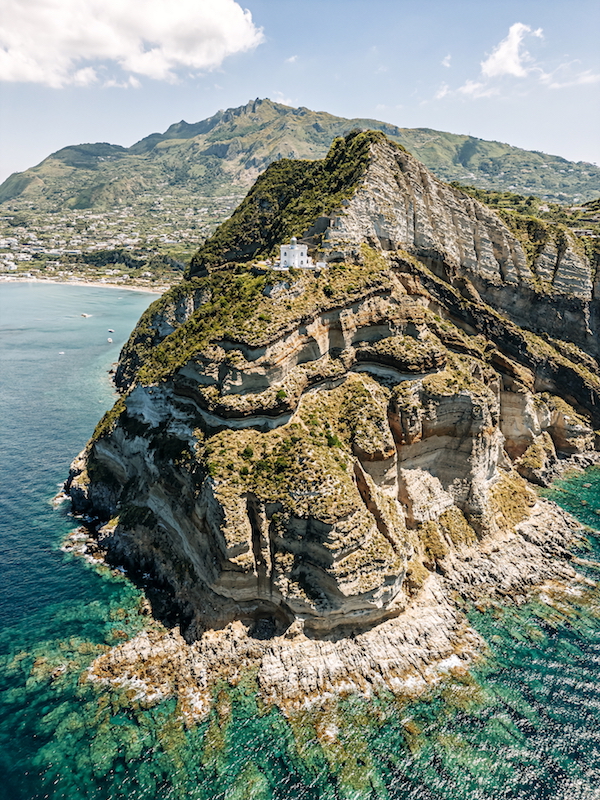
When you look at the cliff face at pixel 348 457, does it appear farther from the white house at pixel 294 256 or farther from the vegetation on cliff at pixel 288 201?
the white house at pixel 294 256

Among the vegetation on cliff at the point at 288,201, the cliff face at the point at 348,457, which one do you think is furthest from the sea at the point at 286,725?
the vegetation on cliff at the point at 288,201

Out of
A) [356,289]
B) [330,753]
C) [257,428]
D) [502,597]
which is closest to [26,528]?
[257,428]

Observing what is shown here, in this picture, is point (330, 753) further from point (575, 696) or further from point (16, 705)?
point (16, 705)

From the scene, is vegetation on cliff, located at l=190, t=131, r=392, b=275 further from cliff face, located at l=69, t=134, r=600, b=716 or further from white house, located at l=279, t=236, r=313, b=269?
white house, located at l=279, t=236, r=313, b=269

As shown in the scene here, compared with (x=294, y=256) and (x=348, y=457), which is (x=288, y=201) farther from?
(x=348, y=457)

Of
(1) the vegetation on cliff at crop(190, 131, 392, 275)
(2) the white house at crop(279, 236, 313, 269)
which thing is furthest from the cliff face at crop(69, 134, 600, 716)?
(2) the white house at crop(279, 236, 313, 269)
